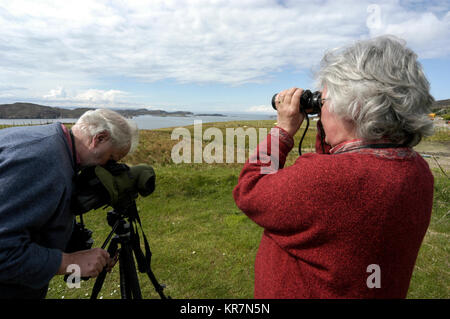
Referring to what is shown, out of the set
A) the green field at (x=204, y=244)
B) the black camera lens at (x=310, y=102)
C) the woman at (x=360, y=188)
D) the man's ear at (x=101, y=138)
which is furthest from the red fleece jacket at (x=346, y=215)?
the green field at (x=204, y=244)

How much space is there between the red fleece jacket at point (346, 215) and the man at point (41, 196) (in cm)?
Result: 119

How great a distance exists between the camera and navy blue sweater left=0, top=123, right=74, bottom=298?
152cm

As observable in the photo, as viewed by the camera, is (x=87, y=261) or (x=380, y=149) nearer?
(x=380, y=149)

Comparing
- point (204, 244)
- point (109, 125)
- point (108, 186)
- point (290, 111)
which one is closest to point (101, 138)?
point (109, 125)

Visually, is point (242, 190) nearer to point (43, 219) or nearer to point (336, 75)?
point (336, 75)

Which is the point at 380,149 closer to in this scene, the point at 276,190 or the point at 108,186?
the point at 276,190

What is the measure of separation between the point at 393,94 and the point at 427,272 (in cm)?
444

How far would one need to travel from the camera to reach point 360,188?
1.09 meters

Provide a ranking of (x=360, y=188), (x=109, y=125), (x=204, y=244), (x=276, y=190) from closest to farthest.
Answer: (x=360, y=188)
(x=276, y=190)
(x=109, y=125)
(x=204, y=244)

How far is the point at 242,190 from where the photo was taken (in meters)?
1.36

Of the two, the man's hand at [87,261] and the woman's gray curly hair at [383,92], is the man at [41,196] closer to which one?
the man's hand at [87,261]

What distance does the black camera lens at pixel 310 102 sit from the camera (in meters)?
1.42

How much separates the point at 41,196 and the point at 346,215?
1.66 m

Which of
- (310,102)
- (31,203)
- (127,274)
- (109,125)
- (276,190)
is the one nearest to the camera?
(276,190)
